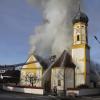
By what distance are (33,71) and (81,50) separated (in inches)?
619

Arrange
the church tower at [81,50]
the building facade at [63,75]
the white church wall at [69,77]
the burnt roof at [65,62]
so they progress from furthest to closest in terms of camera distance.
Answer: the burnt roof at [65,62] < the church tower at [81,50] < the white church wall at [69,77] < the building facade at [63,75]

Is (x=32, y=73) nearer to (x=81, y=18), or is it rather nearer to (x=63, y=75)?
(x=63, y=75)

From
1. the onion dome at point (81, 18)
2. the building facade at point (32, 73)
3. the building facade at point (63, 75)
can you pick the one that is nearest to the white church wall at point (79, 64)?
the building facade at point (63, 75)

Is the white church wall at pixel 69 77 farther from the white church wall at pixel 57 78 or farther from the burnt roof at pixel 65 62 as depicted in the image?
the burnt roof at pixel 65 62

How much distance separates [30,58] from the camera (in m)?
84.9

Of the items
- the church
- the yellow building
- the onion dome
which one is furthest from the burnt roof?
the onion dome

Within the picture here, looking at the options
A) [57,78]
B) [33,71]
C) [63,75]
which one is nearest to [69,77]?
[63,75]

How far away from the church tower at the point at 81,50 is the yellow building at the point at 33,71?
1101cm

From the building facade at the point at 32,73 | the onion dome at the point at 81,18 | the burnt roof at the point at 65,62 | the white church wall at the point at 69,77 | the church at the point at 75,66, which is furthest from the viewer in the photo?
the building facade at the point at 32,73

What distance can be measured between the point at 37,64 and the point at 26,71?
3.79m

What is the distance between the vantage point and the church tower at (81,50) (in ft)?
241

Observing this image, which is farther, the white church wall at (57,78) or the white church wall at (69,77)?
the white church wall at (69,77)

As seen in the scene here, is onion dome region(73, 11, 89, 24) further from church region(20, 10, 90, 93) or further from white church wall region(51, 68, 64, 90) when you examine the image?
white church wall region(51, 68, 64, 90)

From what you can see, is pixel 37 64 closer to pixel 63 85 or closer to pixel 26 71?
pixel 26 71
